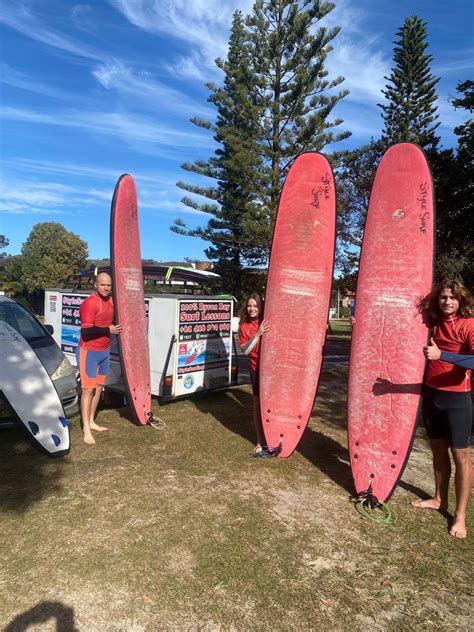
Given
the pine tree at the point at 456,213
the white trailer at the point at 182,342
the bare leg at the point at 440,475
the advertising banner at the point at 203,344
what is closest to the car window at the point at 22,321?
the white trailer at the point at 182,342

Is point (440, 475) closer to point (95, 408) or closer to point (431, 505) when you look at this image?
point (431, 505)

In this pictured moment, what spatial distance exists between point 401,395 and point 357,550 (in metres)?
1.33

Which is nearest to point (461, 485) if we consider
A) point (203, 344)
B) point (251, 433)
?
point (251, 433)

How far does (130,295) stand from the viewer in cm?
533

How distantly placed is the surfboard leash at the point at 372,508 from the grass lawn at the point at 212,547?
71 millimetres

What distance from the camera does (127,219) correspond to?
211 inches

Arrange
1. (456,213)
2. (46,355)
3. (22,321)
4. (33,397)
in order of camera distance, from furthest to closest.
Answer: (456,213) < (22,321) < (46,355) < (33,397)

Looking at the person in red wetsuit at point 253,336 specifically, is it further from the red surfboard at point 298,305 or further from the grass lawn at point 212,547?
the grass lawn at point 212,547

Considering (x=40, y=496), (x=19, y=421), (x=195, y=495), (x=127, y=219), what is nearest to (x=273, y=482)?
(x=195, y=495)

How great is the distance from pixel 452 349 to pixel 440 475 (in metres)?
1.11

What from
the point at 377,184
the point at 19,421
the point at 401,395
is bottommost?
the point at 19,421

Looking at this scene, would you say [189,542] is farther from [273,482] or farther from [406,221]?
[406,221]

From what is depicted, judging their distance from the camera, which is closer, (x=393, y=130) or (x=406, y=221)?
(x=406, y=221)

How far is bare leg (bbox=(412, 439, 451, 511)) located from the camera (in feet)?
11.5
